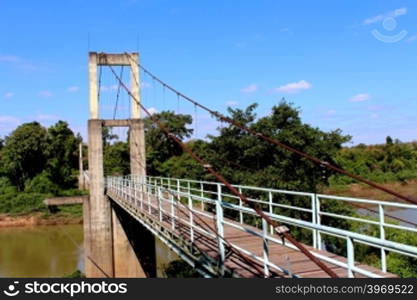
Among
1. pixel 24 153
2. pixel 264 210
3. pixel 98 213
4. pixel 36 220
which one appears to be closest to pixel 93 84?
pixel 98 213

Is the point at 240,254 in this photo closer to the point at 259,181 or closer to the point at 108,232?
the point at 259,181

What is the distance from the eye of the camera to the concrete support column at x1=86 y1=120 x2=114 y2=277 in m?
17.8

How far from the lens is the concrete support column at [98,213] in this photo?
1781 centimetres

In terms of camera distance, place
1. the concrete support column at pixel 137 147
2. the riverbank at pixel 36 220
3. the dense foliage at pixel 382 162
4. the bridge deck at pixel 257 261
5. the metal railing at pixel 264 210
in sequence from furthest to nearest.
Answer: the dense foliage at pixel 382 162
the riverbank at pixel 36 220
the concrete support column at pixel 137 147
the bridge deck at pixel 257 261
the metal railing at pixel 264 210

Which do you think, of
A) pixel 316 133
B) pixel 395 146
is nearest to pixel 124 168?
pixel 316 133

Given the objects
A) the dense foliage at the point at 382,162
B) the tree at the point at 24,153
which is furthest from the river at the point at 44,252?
the dense foliage at the point at 382,162

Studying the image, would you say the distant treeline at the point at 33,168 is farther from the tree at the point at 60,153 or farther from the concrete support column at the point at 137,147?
the concrete support column at the point at 137,147

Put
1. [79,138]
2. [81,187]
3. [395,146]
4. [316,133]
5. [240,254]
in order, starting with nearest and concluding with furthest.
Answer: [240,254] → [316,133] → [81,187] → [395,146] → [79,138]

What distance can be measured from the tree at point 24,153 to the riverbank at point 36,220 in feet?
18.7

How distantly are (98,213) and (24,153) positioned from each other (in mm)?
24814

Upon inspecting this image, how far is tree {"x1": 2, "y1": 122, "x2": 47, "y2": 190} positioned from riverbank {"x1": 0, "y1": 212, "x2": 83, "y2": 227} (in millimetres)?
5708

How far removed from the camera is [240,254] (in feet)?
17.3

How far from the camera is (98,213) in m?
18.1

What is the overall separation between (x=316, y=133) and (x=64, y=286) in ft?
45.8
